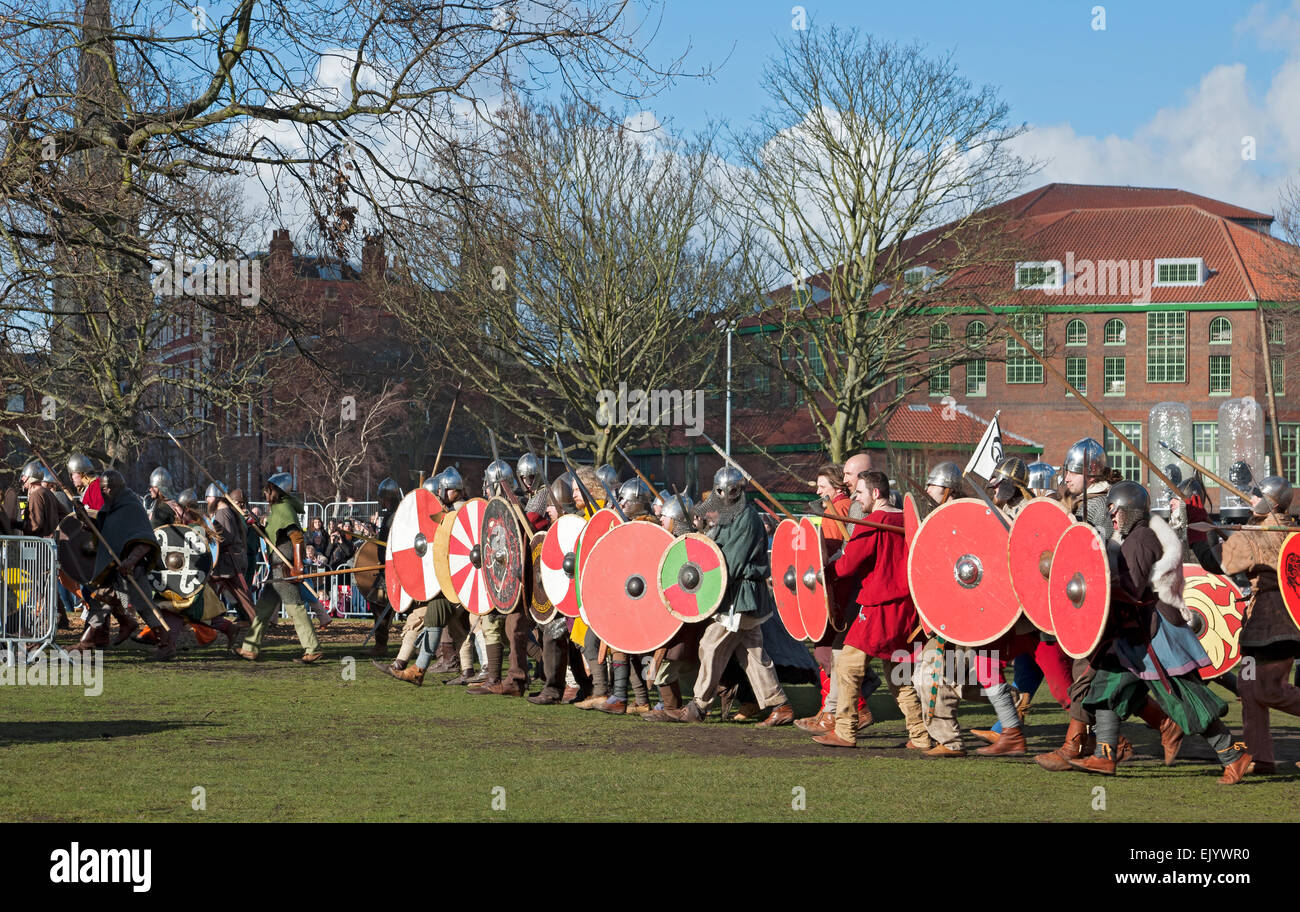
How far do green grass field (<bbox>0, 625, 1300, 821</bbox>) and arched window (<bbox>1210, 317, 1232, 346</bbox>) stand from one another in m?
41.6

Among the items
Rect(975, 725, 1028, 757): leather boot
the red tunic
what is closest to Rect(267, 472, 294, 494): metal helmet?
the red tunic

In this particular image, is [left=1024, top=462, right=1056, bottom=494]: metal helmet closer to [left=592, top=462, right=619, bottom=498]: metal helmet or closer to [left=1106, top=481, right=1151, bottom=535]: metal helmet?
[left=592, top=462, right=619, bottom=498]: metal helmet

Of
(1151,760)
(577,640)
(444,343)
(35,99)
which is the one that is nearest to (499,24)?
(35,99)

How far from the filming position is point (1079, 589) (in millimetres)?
7625

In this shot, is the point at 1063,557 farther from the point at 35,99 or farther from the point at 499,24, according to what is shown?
the point at 35,99

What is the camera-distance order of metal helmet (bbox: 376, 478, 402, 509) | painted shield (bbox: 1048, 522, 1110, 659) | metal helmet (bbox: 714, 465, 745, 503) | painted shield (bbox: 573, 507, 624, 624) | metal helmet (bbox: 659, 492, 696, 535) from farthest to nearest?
metal helmet (bbox: 376, 478, 402, 509) → painted shield (bbox: 573, 507, 624, 624) → metal helmet (bbox: 659, 492, 696, 535) → metal helmet (bbox: 714, 465, 745, 503) → painted shield (bbox: 1048, 522, 1110, 659)

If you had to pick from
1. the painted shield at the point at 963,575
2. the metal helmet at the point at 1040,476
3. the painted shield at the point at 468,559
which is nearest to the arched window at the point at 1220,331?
the metal helmet at the point at 1040,476

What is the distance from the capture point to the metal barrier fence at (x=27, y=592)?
11734 millimetres

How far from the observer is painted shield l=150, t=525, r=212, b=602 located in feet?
47.9

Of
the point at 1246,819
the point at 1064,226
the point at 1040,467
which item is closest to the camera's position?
the point at 1246,819

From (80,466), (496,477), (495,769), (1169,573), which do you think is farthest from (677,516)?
(80,466)

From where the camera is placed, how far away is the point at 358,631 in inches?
722

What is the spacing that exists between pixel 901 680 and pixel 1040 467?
3.77 metres
